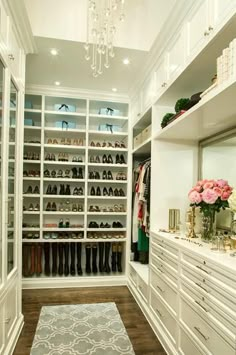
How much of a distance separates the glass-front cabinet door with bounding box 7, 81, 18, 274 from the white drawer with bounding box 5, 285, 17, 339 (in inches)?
7.6

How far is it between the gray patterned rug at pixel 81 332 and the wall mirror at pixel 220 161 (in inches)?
54.6

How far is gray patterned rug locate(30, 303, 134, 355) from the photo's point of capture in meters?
2.11

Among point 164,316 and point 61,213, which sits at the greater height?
point 61,213

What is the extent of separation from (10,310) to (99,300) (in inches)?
49.6

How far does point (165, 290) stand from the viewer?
2.22 m

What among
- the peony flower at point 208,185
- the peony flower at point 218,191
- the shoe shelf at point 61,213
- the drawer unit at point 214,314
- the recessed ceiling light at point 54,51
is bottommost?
the drawer unit at point 214,314

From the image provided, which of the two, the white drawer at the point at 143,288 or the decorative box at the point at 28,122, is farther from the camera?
the decorative box at the point at 28,122

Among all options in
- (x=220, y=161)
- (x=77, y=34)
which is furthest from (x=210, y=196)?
(x=77, y=34)

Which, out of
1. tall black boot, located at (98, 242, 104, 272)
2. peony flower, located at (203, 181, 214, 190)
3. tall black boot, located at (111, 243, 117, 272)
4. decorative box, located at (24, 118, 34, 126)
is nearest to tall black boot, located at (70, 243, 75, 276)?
tall black boot, located at (98, 242, 104, 272)

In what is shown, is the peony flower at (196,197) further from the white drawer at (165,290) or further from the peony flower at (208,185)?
the white drawer at (165,290)

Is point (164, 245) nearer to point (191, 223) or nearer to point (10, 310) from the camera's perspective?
point (191, 223)

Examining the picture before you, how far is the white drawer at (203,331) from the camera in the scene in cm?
138

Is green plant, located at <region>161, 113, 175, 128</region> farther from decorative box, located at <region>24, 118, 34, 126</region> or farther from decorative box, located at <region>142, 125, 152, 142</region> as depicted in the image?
decorative box, located at <region>24, 118, 34, 126</region>

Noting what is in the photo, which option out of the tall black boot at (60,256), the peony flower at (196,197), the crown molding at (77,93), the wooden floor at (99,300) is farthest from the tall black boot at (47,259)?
the peony flower at (196,197)
